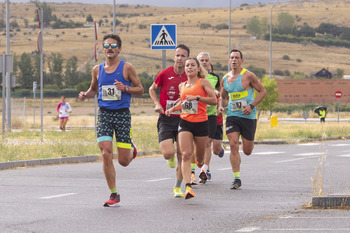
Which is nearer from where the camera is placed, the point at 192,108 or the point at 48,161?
the point at 192,108

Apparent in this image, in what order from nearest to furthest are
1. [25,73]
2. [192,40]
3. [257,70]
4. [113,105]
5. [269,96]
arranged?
[113,105] → [269,96] → [25,73] → [257,70] → [192,40]

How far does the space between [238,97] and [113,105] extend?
294 centimetres

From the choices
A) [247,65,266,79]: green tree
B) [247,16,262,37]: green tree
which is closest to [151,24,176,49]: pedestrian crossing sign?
[247,65,266,79]: green tree

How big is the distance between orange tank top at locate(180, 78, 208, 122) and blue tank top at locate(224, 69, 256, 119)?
59.8 inches

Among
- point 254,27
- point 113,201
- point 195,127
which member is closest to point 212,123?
point 195,127

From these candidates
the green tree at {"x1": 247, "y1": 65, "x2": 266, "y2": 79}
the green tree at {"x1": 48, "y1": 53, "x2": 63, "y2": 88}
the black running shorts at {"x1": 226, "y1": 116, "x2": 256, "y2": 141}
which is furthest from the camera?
the green tree at {"x1": 247, "y1": 65, "x2": 266, "y2": 79}

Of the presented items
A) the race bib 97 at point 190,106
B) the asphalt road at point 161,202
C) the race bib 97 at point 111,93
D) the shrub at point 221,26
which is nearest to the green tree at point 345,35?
the shrub at point 221,26

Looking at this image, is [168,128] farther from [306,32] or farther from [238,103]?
[306,32]

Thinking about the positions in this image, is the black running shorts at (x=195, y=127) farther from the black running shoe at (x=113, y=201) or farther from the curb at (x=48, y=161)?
the curb at (x=48, y=161)

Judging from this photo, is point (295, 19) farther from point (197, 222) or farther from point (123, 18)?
point (197, 222)

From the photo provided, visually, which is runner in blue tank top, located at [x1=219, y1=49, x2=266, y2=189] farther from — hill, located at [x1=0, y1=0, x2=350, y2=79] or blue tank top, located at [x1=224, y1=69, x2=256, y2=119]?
hill, located at [x1=0, y1=0, x2=350, y2=79]

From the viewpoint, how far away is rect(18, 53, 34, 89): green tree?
9662cm

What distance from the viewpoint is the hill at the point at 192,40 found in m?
130

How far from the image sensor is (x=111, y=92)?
1030 cm
